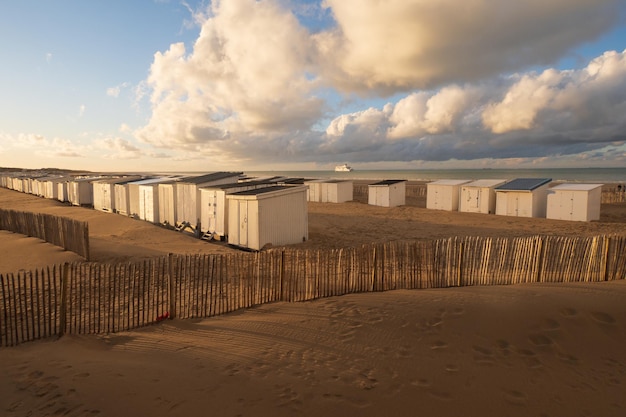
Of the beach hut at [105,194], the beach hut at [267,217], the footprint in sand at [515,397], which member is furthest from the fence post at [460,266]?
the beach hut at [105,194]

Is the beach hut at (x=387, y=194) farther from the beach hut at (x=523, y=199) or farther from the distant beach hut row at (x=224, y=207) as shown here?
the distant beach hut row at (x=224, y=207)

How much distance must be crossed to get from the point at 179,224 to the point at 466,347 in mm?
18865

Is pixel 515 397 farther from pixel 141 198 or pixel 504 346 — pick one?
pixel 141 198

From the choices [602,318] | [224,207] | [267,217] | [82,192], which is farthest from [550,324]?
[82,192]

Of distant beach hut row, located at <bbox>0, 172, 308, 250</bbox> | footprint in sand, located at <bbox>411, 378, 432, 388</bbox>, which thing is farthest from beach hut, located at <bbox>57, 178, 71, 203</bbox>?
footprint in sand, located at <bbox>411, 378, 432, 388</bbox>

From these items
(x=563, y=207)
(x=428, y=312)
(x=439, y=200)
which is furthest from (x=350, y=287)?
(x=439, y=200)

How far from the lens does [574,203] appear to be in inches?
1008

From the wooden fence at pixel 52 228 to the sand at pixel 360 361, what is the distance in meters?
7.29

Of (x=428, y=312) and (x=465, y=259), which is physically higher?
(x=465, y=259)

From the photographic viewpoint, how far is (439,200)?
108 ft

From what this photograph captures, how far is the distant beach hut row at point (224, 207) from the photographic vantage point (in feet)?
53.8

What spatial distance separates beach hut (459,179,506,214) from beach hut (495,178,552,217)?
2.78ft

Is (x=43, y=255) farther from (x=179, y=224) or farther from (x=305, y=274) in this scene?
(x=305, y=274)

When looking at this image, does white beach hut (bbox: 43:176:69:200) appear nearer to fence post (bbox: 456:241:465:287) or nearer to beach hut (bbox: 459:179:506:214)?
beach hut (bbox: 459:179:506:214)
